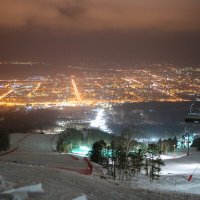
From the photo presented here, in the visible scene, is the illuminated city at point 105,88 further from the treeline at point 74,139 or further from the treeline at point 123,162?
the treeline at point 123,162

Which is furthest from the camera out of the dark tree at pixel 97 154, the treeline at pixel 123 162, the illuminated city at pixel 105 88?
the illuminated city at pixel 105 88

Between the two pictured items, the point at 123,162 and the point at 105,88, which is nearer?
the point at 123,162

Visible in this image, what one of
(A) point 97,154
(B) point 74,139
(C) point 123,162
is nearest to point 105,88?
(B) point 74,139

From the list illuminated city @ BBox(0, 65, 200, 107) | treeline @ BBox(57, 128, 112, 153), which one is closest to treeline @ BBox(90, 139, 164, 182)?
treeline @ BBox(57, 128, 112, 153)

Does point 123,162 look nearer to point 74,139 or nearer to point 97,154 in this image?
point 97,154

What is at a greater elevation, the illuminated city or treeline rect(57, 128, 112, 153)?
the illuminated city

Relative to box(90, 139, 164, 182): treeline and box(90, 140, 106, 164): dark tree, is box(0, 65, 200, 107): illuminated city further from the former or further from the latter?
box(90, 139, 164, 182): treeline

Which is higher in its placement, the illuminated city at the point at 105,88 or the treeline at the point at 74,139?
the illuminated city at the point at 105,88

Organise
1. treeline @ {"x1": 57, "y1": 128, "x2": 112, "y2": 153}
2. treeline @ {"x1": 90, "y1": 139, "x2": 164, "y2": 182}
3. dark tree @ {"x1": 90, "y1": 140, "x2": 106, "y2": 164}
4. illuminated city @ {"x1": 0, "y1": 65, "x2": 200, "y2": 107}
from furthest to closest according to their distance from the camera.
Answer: illuminated city @ {"x1": 0, "y1": 65, "x2": 200, "y2": 107} → treeline @ {"x1": 57, "y1": 128, "x2": 112, "y2": 153} → dark tree @ {"x1": 90, "y1": 140, "x2": 106, "y2": 164} → treeline @ {"x1": 90, "y1": 139, "x2": 164, "y2": 182}

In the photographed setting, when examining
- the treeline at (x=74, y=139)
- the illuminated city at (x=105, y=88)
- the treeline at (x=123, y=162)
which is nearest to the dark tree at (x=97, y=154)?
the treeline at (x=123, y=162)

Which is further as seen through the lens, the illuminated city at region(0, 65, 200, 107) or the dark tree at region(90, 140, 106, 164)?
the illuminated city at region(0, 65, 200, 107)

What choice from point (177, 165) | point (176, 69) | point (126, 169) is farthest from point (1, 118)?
point (176, 69)
